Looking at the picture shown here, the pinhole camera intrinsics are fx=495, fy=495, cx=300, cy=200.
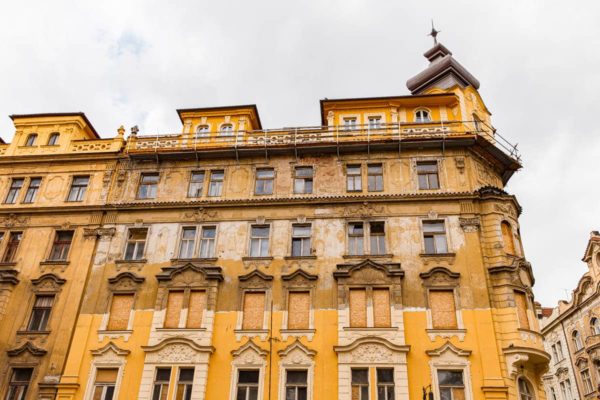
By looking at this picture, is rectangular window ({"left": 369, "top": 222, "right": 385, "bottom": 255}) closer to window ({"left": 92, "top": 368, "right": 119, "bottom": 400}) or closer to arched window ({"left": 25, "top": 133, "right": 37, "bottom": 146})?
window ({"left": 92, "top": 368, "right": 119, "bottom": 400})

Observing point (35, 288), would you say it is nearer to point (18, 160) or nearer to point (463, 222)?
point (18, 160)

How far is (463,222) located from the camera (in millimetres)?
23406

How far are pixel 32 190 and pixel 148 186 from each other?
6744 millimetres

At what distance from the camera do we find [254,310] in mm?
22281

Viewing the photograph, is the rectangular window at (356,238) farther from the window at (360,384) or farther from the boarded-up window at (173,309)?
the boarded-up window at (173,309)

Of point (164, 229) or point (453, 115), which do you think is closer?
point (164, 229)

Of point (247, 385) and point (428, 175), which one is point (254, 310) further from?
point (428, 175)

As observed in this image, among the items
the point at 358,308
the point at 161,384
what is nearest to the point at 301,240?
the point at 358,308

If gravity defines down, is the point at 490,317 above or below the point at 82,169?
below

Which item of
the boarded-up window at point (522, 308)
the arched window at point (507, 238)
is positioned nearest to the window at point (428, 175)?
the arched window at point (507, 238)

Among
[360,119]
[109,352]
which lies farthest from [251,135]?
[109,352]

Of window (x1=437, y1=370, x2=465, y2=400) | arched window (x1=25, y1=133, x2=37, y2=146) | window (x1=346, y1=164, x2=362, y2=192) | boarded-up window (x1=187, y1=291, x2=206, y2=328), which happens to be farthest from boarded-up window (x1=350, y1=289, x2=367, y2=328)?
arched window (x1=25, y1=133, x2=37, y2=146)

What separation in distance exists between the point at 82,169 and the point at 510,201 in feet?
75.1

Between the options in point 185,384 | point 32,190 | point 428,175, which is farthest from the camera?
point 32,190
